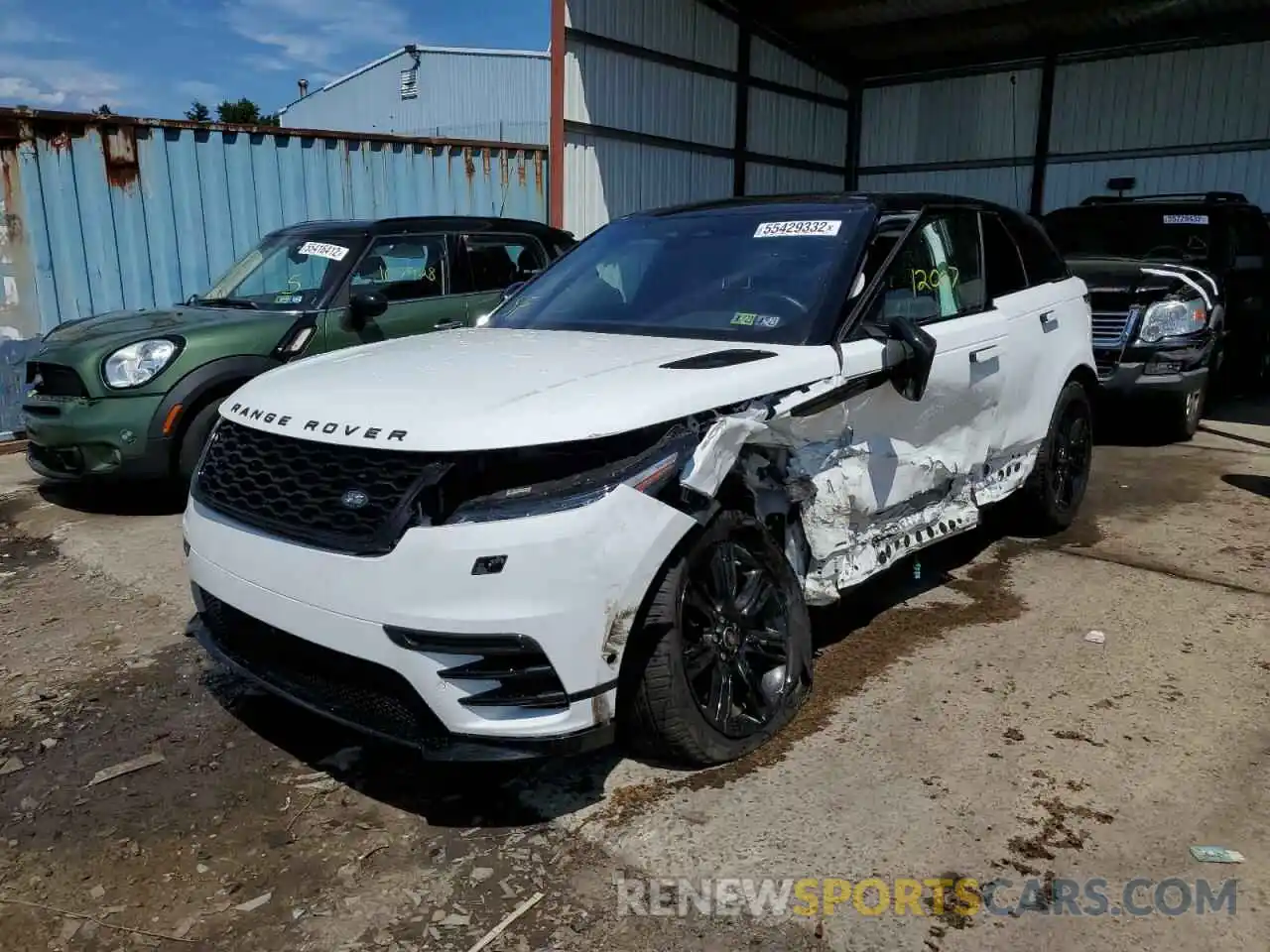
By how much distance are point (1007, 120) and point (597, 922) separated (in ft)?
50.5

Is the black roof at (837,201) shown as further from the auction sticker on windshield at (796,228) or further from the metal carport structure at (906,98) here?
the metal carport structure at (906,98)

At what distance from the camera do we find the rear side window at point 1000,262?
4.55 m

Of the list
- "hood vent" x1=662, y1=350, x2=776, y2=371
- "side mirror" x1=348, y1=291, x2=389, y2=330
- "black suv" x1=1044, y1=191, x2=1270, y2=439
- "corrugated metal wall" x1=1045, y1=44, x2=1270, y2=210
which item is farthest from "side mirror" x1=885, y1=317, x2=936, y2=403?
"corrugated metal wall" x1=1045, y1=44, x2=1270, y2=210

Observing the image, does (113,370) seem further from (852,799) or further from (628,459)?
(852,799)

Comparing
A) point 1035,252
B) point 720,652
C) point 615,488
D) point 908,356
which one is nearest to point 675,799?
point 720,652

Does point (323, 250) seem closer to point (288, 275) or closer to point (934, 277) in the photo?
point (288, 275)

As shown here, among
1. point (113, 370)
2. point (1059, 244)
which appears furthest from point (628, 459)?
point (1059, 244)

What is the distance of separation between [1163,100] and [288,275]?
41.7ft

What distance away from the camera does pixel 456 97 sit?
80.6 feet

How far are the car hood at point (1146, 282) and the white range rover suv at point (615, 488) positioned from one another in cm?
376

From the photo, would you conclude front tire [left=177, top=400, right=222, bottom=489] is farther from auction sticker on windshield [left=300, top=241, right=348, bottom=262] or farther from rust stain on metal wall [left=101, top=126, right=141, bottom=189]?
rust stain on metal wall [left=101, top=126, right=141, bottom=189]

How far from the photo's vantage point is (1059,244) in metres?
9.16

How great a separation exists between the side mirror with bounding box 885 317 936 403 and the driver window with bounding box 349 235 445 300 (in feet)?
13.0

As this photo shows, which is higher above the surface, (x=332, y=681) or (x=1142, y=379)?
(x=1142, y=379)
